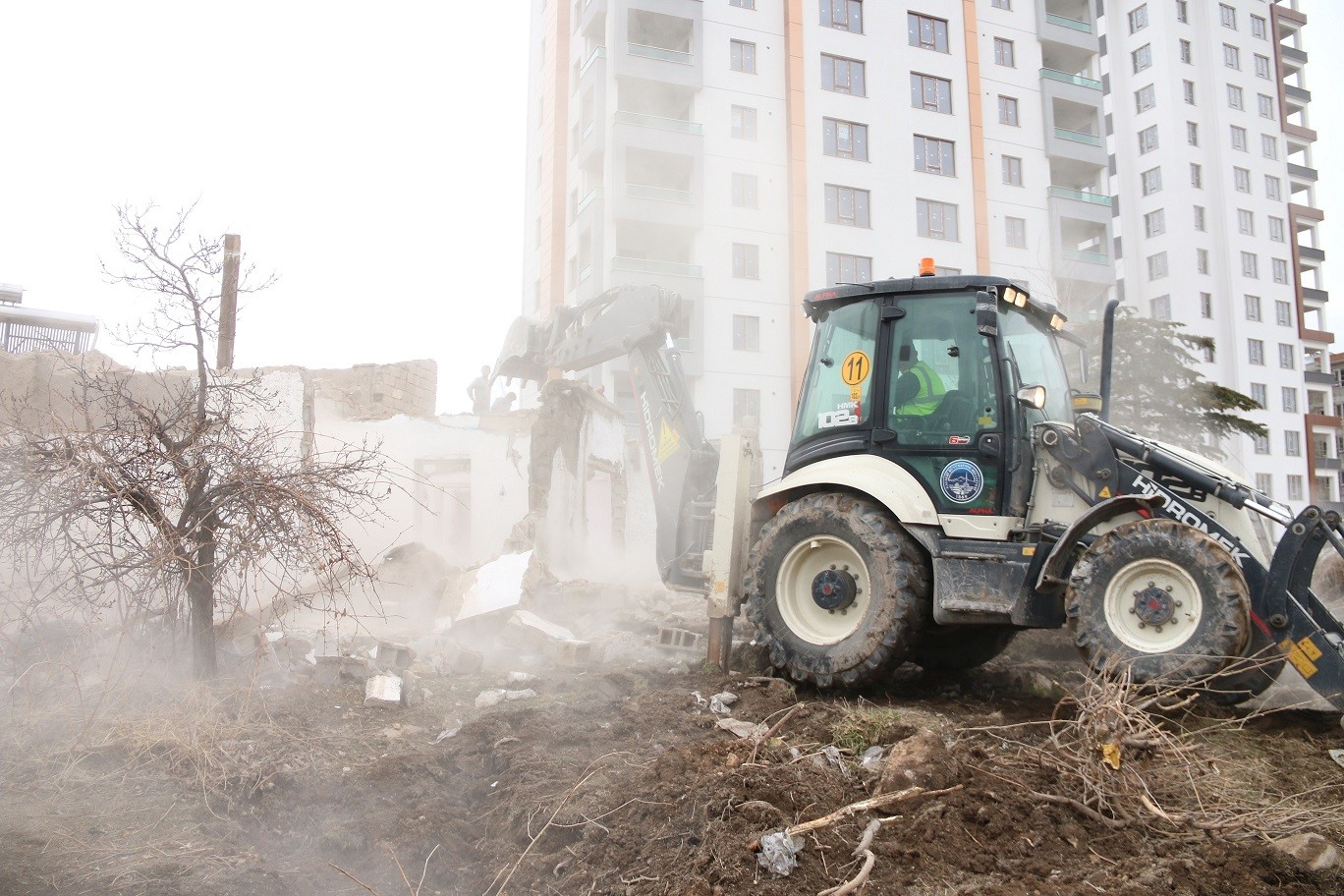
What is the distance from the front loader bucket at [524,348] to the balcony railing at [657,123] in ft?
57.7

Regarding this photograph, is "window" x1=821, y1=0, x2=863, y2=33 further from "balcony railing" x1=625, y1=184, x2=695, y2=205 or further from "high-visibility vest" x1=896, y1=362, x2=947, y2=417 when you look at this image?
"high-visibility vest" x1=896, y1=362, x2=947, y2=417

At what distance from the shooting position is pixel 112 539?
5.79m

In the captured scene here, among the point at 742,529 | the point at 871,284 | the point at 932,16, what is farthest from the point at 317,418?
the point at 932,16

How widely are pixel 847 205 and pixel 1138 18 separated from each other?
23717 millimetres

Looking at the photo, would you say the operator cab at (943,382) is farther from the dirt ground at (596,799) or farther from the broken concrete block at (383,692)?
the broken concrete block at (383,692)

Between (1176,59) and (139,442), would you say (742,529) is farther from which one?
(1176,59)

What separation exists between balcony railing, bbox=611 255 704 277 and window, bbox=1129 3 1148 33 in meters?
28.7

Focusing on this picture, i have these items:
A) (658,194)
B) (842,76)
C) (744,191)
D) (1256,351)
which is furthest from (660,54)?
(1256,351)

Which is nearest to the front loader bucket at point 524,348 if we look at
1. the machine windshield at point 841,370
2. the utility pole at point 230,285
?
the utility pole at point 230,285

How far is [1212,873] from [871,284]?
3910mm

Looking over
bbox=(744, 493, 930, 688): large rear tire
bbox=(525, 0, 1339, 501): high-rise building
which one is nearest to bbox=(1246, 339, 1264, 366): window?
bbox=(525, 0, 1339, 501): high-rise building

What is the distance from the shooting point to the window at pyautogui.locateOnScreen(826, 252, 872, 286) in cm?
2827

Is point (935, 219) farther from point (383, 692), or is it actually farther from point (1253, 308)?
point (383, 692)

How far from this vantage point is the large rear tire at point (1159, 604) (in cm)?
418
